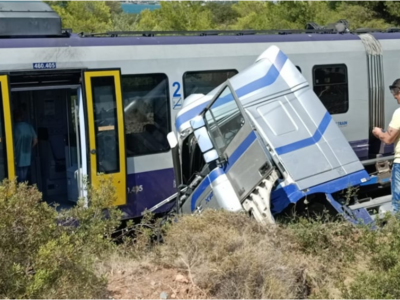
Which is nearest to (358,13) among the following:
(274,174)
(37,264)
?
(274,174)

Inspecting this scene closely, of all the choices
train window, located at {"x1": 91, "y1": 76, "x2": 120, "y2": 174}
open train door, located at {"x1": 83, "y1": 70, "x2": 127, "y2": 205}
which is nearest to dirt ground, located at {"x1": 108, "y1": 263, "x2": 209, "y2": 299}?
open train door, located at {"x1": 83, "y1": 70, "x2": 127, "y2": 205}

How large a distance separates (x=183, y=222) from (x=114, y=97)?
3.15 meters

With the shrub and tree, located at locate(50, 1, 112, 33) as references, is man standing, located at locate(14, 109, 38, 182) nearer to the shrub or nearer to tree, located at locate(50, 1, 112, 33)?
the shrub

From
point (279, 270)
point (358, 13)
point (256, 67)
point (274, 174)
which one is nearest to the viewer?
point (279, 270)

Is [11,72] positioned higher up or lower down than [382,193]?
higher up

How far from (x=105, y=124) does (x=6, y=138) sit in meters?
A: 1.38

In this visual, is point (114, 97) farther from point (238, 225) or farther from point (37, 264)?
point (37, 264)

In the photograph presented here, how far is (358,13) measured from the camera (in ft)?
98.5

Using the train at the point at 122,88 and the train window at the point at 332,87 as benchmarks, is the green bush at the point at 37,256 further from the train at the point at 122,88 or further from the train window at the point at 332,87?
the train window at the point at 332,87

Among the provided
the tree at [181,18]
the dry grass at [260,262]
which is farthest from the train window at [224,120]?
the tree at [181,18]

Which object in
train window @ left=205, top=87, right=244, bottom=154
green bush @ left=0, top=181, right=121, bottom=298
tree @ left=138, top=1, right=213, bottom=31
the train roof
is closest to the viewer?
green bush @ left=0, top=181, right=121, bottom=298

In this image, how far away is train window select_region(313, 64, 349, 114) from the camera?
11.3 metres

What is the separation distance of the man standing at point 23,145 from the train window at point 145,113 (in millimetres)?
1403

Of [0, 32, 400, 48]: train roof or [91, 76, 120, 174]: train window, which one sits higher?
[0, 32, 400, 48]: train roof
